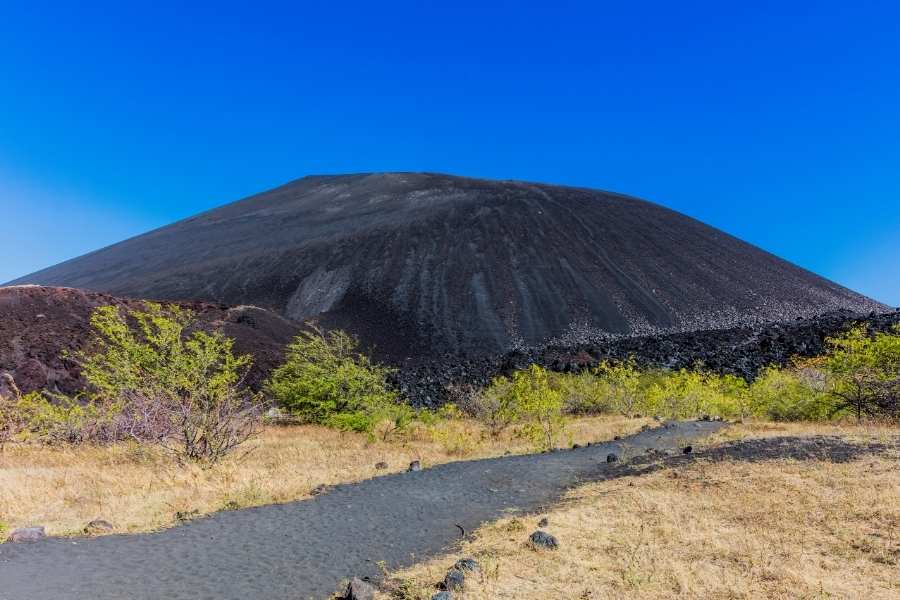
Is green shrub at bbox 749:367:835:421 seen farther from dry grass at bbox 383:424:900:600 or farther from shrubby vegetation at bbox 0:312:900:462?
dry grass at bbox 383:424:900:600

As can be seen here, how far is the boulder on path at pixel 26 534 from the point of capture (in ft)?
22.6

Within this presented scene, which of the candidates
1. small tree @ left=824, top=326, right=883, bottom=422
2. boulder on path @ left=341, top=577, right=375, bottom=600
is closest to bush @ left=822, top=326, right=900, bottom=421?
small tree @ left=824, top=326, right=883, bottom=422

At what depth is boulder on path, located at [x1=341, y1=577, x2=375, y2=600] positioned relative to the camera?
5047 mm

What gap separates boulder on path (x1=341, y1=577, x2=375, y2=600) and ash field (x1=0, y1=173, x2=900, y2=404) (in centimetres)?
2322

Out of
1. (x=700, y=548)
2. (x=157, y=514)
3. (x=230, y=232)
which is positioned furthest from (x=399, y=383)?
(x=230, y=232)

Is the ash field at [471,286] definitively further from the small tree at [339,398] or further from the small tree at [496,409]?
the small tree at [339,398]

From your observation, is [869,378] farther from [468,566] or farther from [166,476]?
[166,476]

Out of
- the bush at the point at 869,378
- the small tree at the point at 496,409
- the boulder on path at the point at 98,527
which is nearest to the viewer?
the boulder on path at the point at 98,527

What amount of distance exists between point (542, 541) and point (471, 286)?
157ft

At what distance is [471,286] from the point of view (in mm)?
54281

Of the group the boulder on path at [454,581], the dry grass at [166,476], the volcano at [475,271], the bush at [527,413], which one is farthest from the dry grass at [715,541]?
the volcano at [475,271]

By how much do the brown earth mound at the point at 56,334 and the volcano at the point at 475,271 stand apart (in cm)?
1334

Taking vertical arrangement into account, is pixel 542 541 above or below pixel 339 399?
below

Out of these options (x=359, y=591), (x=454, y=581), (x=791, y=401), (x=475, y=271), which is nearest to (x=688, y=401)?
(x=791, y=401)
